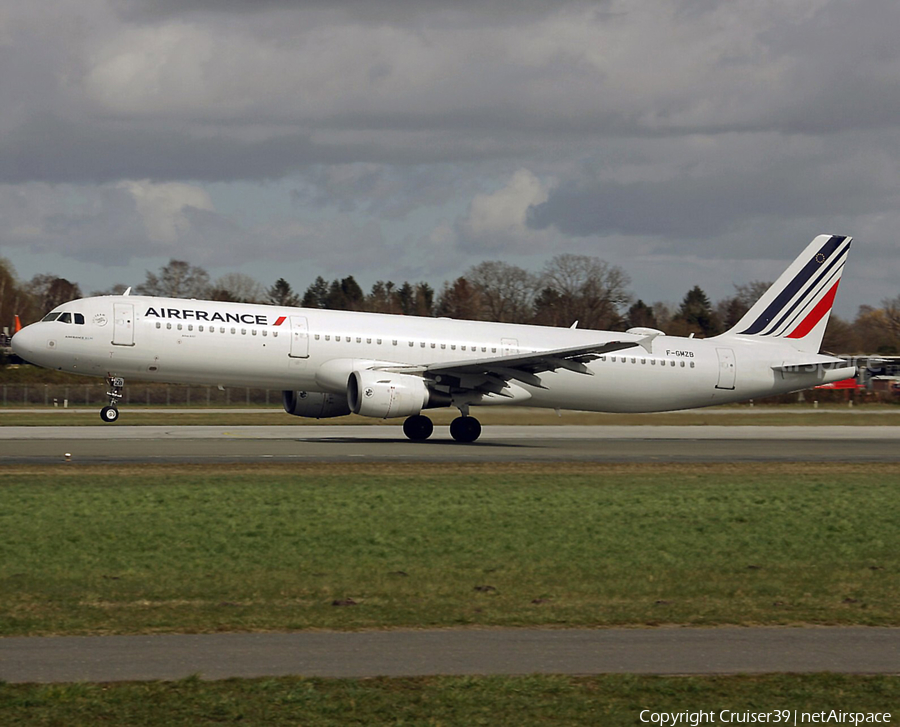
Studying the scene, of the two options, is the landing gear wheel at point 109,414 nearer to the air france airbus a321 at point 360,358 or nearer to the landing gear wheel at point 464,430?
the air france airbus a321 at point 360,358

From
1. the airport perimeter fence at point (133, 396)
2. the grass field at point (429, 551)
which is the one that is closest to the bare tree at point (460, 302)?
the airport perimeter fence at point (133, 396)

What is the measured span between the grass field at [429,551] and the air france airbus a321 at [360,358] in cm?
1046

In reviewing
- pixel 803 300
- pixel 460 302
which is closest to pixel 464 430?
pixel 803 300

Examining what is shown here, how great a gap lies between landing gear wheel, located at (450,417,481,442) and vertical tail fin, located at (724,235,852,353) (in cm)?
1266

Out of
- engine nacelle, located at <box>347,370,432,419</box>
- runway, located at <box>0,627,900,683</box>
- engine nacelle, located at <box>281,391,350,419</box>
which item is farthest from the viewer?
engine nacelle, located at <box>281,391,350,419</box>

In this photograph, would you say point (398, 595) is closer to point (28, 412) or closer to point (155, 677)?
point (155, 677)

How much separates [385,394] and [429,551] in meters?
17.8

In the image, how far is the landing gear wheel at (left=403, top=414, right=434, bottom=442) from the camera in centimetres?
3538

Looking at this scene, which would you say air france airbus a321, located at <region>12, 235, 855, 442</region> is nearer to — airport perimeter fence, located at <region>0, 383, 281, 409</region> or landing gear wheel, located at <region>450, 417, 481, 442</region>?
landing gear wheel, located at <region>450, 417, 481, 442</region>

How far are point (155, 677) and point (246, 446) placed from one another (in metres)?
23.3

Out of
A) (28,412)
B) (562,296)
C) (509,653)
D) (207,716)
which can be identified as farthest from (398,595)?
(562,296)

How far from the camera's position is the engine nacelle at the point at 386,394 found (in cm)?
3225

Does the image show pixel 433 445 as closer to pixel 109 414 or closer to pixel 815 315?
pixel 109 414

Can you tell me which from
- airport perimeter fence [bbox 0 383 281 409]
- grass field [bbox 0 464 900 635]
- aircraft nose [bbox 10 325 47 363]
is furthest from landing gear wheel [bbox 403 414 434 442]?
airport perimeter fence [bbox 0 383 281 409]
